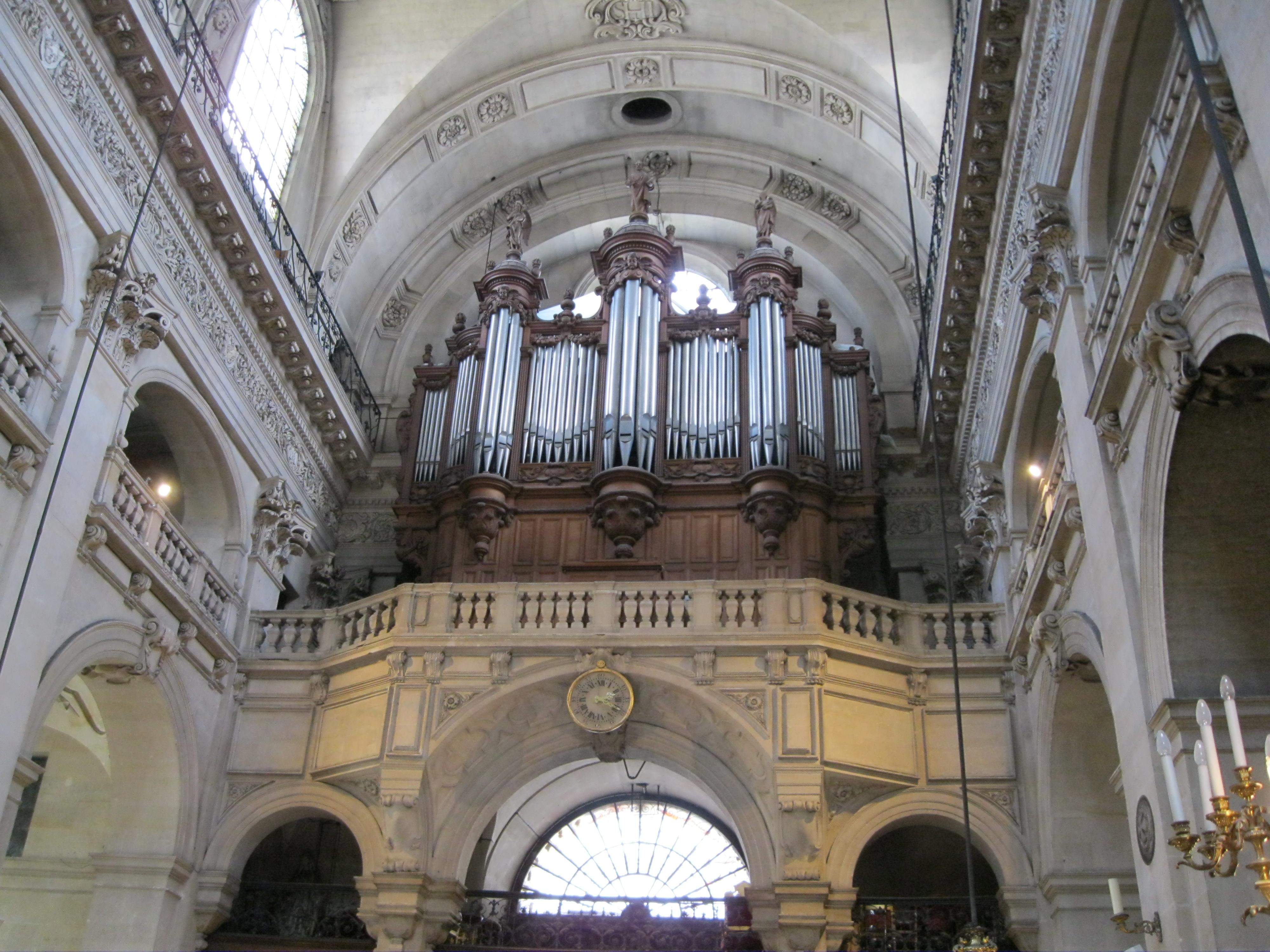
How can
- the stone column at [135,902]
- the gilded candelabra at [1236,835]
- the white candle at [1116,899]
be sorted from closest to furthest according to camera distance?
1. the gilded candelabra at [1236,835]
2. the white candle at [1116,899]
3. the stone column at [135,902]

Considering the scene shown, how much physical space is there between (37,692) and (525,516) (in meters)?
5.72

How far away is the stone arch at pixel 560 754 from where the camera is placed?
1127cm

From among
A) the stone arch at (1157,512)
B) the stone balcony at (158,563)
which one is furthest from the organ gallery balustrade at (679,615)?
the stone arch at (1157,512)

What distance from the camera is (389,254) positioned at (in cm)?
1725

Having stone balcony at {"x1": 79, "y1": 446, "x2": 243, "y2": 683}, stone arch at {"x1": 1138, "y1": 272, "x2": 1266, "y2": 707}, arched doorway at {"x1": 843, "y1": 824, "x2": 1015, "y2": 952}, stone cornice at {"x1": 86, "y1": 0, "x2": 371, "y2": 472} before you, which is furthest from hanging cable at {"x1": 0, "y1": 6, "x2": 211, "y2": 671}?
arched doorway at {"x1": 843, "y1": 824, "x2": 1015, "y2": 952}

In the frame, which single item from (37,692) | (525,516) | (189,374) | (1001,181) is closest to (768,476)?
(525,516)

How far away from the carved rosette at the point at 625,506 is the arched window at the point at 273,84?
493cm

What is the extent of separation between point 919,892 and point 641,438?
5.53 metres

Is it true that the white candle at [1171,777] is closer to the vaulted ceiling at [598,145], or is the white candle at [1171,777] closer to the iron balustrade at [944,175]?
the iron balustrade at [944,175]

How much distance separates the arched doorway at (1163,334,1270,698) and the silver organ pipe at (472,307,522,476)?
8069mm

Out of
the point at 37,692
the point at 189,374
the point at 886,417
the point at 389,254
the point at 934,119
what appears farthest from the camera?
the point at 389,254

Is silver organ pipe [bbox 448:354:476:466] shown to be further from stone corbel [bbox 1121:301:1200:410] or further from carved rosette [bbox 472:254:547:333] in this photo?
stone corbel [bbox 1121:301:1200:410]

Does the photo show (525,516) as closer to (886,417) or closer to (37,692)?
(886,417)

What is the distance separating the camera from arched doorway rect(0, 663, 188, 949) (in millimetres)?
11023
